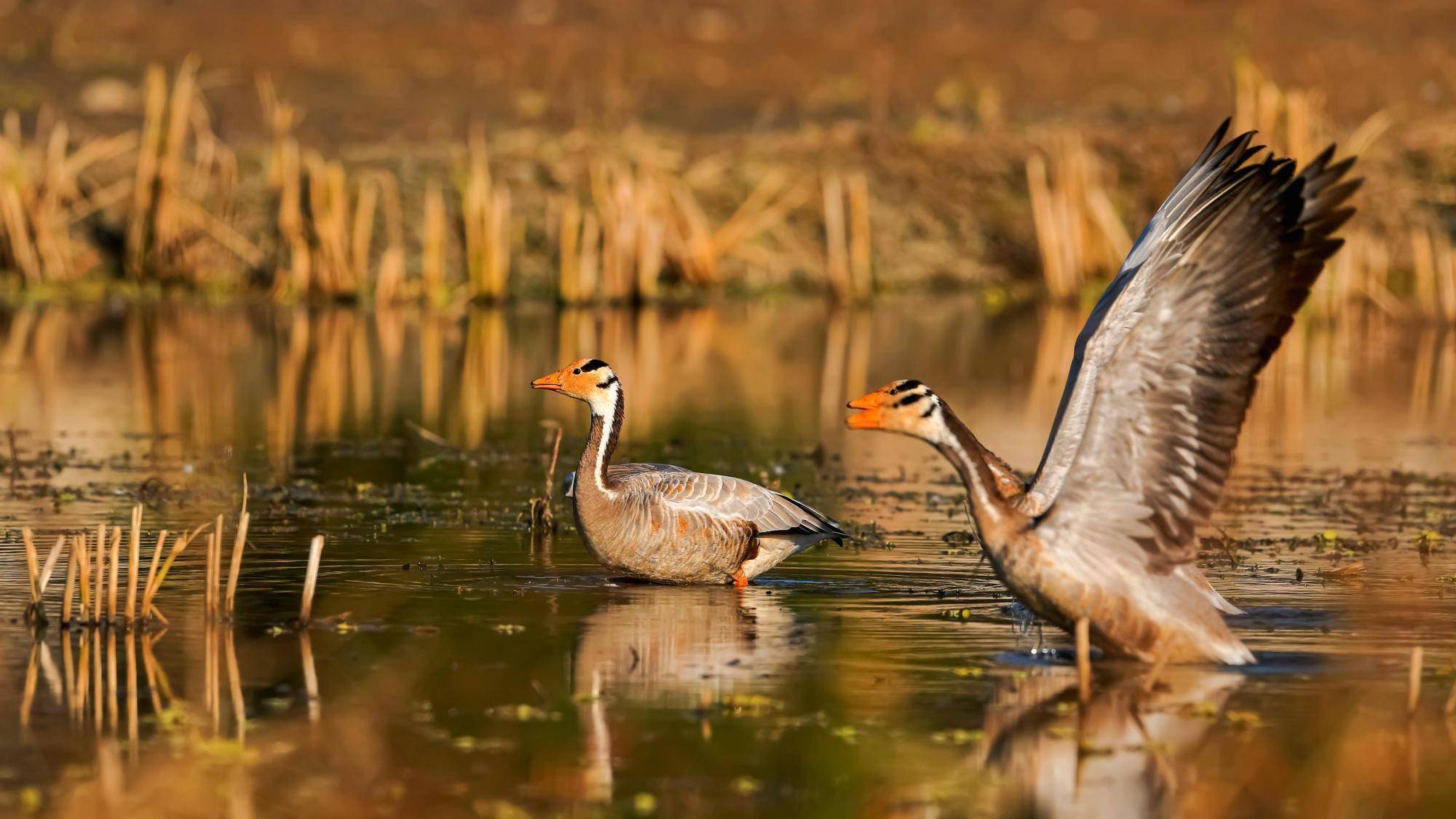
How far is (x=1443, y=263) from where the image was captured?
30.0m

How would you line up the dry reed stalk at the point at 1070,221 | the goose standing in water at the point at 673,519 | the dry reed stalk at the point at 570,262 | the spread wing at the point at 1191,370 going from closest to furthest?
1. the spread wing at the point at 1191,370
2. the goose standing in water at the point at 673,519
3. the dry reed stalk at the point at 570,262
4. the dry reed stalk at the point at 1070,221

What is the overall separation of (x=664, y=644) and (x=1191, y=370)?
2918mm

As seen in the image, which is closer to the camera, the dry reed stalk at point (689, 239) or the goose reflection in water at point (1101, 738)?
the goose reflection in water at point (1101, 738)

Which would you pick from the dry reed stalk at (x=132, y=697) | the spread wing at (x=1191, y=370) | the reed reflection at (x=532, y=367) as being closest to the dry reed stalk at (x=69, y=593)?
the dry reed stalk at (x=132, y=697)

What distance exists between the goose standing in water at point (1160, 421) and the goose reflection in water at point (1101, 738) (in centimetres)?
26

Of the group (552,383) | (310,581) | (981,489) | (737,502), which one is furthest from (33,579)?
(981,489)

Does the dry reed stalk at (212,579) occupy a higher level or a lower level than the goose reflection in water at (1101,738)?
higher

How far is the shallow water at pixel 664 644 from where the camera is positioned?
330 inches

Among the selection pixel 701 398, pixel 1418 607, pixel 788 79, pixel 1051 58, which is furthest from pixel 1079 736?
pixel 1051 58

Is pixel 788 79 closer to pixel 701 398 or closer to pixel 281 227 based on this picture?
pixel 281 227

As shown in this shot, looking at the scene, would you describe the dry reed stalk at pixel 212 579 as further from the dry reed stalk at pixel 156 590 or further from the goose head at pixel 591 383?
the goose head at pixel 591 383

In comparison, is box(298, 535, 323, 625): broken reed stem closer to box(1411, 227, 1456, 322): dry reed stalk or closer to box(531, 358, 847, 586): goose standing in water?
box(531, 358, 847, 586): goose standing in water

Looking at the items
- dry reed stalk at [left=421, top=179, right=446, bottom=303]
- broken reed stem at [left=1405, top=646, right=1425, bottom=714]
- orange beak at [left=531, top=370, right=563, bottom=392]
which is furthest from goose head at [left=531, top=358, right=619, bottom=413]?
dry reed stalk at [left=421, top=179, right=446, bottom=303]

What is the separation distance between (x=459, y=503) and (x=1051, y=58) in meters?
34.9
